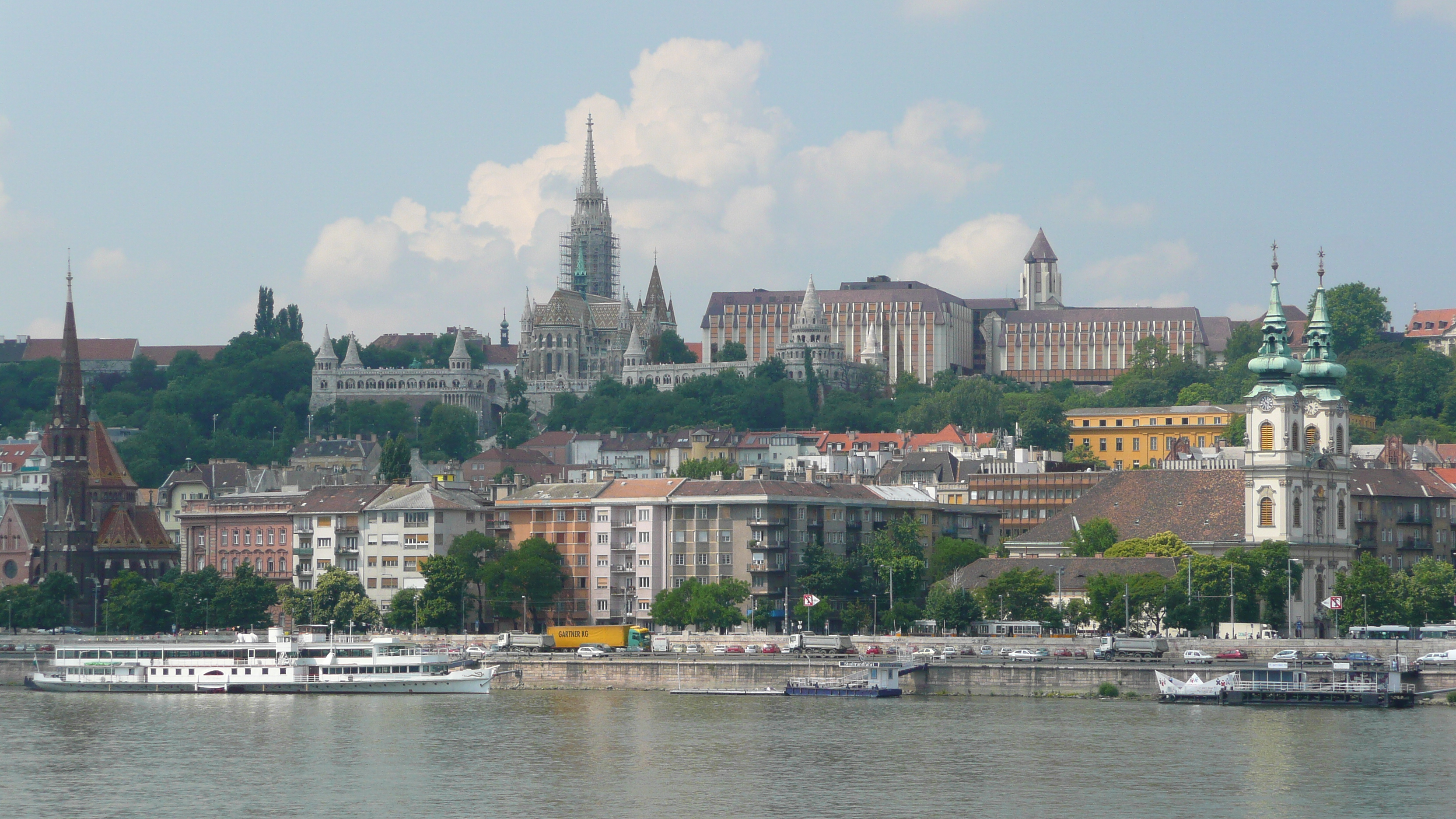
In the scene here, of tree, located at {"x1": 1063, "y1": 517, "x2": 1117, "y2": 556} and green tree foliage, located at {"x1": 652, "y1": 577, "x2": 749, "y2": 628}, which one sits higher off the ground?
tree, located at {"x1": 1063, "y1": 517, "x2": 1117, "y2": 556}

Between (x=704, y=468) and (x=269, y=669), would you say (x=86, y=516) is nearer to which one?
(x=704, y=468)

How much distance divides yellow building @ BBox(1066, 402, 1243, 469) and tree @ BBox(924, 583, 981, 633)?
6024 cm

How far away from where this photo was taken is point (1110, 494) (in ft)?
422

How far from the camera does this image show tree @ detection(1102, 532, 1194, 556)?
11850cm

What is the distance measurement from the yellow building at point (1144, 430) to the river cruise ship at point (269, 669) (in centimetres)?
7711

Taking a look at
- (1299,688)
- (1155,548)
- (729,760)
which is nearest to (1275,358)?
(1155,548)

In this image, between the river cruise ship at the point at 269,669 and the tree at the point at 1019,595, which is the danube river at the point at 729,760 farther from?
the tree at the point at 1019,595

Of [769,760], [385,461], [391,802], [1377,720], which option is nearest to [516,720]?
[769,760]

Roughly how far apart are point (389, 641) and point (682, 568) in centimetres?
2072

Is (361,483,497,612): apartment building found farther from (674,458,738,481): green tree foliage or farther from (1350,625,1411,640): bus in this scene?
(1350,625,1411,640): bus

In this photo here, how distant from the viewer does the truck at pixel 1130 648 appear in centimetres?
10250

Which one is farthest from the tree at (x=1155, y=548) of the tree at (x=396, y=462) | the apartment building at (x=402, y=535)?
the tree at (x=396, y=462)

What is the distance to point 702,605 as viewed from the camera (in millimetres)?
118750

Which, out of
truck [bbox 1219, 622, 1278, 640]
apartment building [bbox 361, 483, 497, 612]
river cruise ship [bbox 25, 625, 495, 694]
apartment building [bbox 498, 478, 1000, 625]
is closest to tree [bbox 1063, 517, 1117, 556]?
truck [bbox 1219, 622, 1278, 640]
